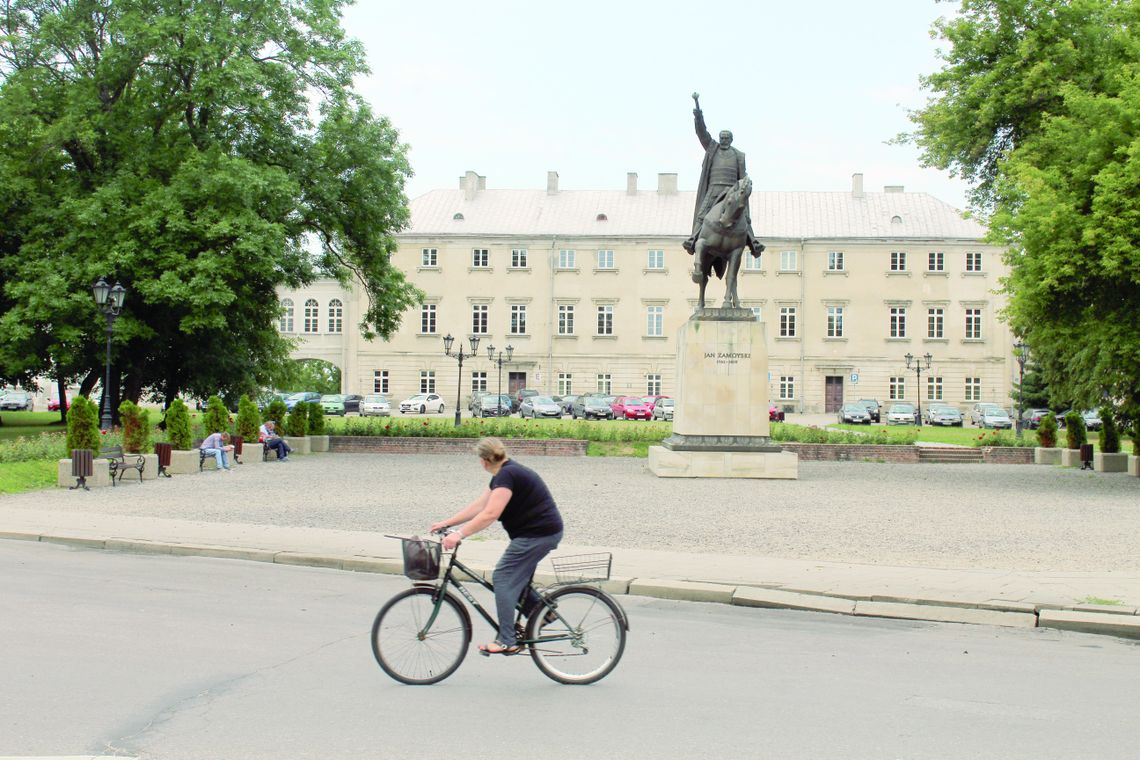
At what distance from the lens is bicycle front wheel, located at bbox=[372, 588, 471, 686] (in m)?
7.12

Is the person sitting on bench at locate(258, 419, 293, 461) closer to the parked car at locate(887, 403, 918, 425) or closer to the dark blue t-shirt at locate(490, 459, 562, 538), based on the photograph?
the dark blue t-shirt at locate(490, 459, 562, 538)

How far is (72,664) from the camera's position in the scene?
7406mm

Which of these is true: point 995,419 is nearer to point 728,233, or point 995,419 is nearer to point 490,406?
point 490,406

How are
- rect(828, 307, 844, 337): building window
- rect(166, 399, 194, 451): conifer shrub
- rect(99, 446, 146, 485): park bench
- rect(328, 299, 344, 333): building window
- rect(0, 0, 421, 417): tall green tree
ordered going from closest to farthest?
rect(99, 446, 146, 485): park bench → rect(166, 399, 194, 451): conifer shrub → rect(0, 0, 421, 417): tall green tree → rect(828, 307, 844, 337): building window → rect(328, 299, 344, 333): building window

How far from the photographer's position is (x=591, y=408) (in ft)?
210

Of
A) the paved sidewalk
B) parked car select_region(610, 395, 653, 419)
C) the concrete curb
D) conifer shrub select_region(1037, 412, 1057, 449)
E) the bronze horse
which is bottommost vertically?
the concrete curb

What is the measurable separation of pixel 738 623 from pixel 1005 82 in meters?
25.7

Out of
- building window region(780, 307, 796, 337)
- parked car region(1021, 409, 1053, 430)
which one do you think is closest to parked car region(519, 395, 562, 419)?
building window region(780, 307, 796, 337)

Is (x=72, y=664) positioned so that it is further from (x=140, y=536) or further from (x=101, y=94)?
(x=101, y=94)

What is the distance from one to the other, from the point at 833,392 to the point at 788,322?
5772mm

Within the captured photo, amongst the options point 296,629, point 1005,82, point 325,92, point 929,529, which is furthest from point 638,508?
point 325,92

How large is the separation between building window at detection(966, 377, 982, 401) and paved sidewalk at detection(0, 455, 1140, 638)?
63.7 m

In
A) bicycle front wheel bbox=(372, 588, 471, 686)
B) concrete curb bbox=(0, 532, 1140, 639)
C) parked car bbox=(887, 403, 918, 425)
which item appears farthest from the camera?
parked car bbox=(887, 403, 918, 425)

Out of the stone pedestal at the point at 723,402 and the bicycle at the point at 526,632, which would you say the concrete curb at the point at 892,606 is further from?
the stone pedestal at the point at 723,402
